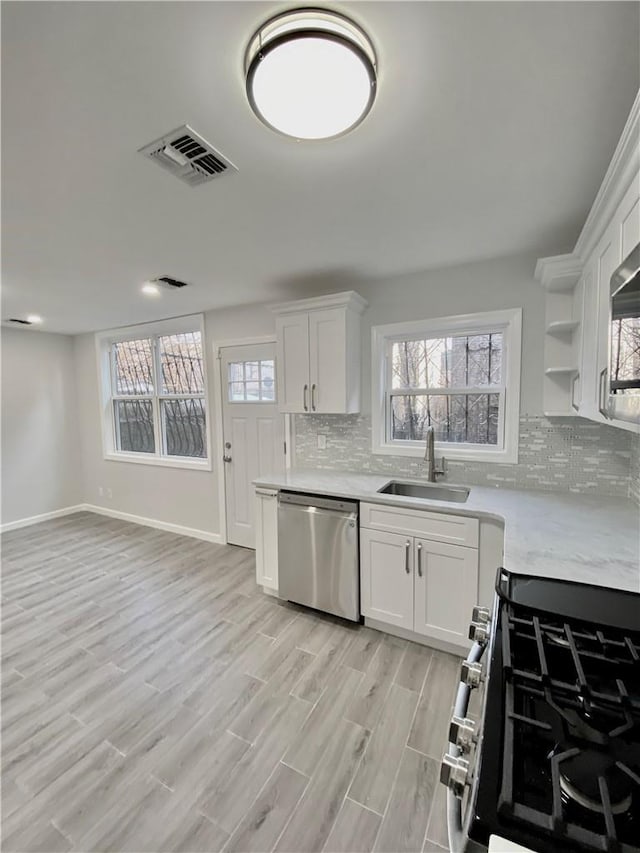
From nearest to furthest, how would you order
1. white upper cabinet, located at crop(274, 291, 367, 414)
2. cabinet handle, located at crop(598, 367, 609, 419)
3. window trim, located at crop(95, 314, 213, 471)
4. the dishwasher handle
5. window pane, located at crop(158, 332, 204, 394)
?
cabinet handle, located at crop(598, 367, 609, 419) → the dishwasher handle → white upper cabinet, located at crop(274, 291, 367, 414) → window trim, located at crop(95, 314, 213, 471) → window pane, located at crop(158, 332, 204, 394)

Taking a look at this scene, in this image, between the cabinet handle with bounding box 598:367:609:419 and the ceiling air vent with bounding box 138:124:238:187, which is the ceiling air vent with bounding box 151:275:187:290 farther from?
the cabinet handle with bounding box 598:367:609:419

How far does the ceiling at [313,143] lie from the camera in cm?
92

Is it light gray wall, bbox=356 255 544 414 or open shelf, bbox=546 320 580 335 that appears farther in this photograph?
light gray wall, bbox=356 255 544 414

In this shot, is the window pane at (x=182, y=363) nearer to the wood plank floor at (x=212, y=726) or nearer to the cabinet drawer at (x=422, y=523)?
the wood plank floor at (x=212, y=726)

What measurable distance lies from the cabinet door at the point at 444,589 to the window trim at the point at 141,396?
2.59 metres

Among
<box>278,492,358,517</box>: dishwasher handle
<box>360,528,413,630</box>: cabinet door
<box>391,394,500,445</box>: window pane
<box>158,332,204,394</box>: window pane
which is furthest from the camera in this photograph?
<box>158,332,204,394</box>: window pane

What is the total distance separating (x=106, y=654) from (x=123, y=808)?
104cm

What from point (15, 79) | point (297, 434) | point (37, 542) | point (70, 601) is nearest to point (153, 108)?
point (15, 79)

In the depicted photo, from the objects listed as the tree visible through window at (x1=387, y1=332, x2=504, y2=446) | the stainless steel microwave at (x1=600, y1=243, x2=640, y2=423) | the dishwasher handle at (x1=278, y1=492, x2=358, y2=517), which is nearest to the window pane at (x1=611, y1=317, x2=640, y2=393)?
the stainless steel microwave at (x1=600, y1=243, x2=640, y2=423)

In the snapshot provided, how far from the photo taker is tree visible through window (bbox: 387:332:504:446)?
2616 millimetres

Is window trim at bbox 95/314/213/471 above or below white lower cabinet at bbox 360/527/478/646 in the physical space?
above

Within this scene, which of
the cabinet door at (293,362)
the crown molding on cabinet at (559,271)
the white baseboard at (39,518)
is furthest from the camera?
the white baseboard at (39,518)

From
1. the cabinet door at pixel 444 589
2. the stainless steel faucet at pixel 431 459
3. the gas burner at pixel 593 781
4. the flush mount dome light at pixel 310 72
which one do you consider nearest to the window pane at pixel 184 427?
the stainless steel faucet at pixel 431 459

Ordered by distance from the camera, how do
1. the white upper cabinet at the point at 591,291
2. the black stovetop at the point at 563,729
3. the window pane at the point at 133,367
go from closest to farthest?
the black stovetop at the point at 563,729, the white upper cabinet at the point at 591,291, the window pane at the point at 133,367
